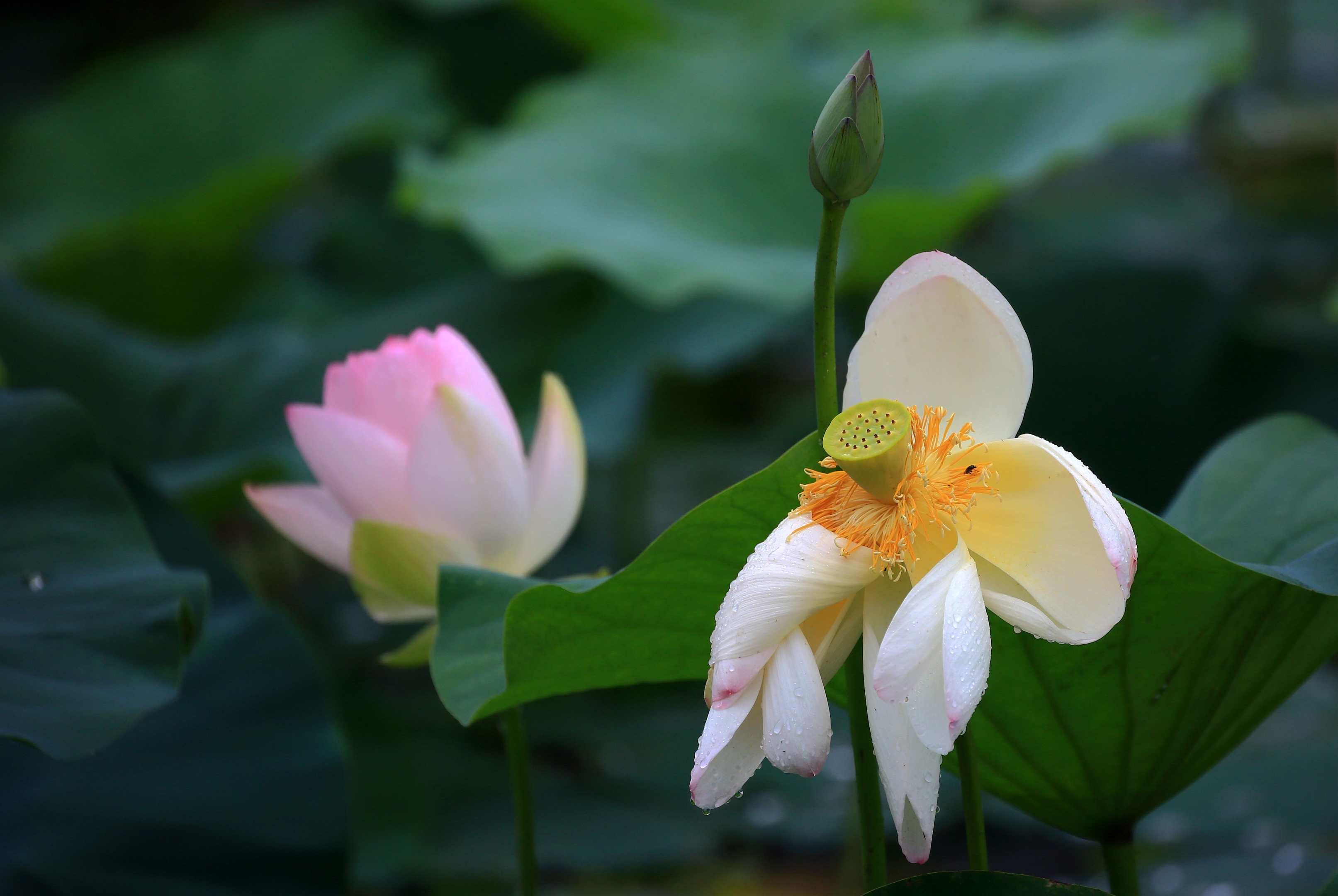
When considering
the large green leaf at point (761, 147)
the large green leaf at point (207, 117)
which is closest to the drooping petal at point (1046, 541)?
the large green leaf at point (761, 147)

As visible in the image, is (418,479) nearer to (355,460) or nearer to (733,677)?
(355,460)

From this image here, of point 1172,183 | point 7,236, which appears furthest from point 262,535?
point 1172,183

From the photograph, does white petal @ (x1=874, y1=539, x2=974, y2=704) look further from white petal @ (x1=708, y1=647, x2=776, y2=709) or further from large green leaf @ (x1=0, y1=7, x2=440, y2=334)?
large green leaf @ (x1=0, y1=7, x2=440, y2=334)

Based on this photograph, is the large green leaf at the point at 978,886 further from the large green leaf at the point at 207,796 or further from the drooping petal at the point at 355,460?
the large green leaf at the point at 207,796

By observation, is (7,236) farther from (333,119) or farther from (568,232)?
(568,232)

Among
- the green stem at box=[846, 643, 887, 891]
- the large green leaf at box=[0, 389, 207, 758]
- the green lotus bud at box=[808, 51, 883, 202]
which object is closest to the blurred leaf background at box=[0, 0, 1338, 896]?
the large green leaf at box=[0, 389, 207, 758]

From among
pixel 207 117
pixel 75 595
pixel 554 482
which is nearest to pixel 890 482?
pixel 554 482
